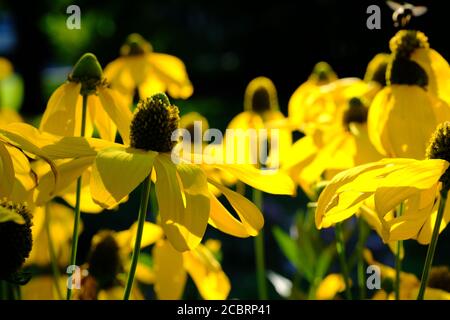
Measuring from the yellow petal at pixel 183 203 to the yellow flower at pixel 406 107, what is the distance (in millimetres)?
393

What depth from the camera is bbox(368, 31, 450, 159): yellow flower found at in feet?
4.01

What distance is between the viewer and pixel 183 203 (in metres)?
0.92

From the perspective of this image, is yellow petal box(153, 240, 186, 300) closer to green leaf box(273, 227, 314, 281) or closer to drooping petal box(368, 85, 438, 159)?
green leaf box(273, 227, 314, 281)

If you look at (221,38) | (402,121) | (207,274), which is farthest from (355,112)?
(221,38)

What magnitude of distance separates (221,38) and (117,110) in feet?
37.6

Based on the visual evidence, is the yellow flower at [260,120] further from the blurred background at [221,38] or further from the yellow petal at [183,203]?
the blurred background at [221,38]

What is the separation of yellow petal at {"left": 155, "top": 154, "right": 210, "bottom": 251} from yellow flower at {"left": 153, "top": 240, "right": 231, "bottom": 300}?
365 mm

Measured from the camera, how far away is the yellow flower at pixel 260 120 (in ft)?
5.40

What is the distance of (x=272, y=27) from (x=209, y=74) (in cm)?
242

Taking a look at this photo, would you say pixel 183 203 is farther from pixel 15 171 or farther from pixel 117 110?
pixel 117 110

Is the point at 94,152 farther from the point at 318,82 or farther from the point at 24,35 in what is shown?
the point at 24,35

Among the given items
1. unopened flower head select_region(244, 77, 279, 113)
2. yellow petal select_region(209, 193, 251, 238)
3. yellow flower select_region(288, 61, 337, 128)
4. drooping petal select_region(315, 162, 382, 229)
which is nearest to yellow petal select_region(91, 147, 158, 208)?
yellow petal select_region(209, 193, 251, 238)

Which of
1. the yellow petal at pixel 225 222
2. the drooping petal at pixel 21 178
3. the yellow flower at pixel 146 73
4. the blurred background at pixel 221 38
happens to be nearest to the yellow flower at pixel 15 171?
the drooping petal at pixel 21 178

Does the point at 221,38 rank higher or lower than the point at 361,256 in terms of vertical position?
higher
